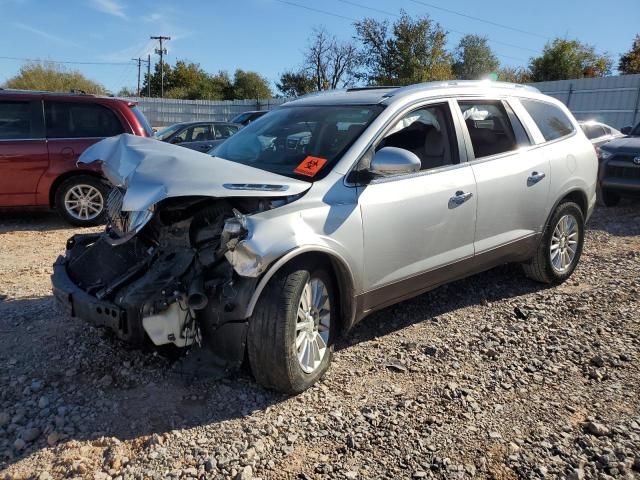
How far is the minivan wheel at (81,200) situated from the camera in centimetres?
758

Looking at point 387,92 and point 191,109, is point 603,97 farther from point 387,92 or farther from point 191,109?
point 191,109

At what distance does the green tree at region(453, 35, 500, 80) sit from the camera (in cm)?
4172

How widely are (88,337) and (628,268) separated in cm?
543

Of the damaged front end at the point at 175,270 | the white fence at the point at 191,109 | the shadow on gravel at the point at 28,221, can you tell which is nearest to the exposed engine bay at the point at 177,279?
the damaged front end at the point at 175,270

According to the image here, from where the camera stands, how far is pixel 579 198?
211 inches

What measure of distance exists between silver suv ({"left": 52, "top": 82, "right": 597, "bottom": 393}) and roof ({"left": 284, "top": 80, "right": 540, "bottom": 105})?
19mm

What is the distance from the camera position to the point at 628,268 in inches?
232

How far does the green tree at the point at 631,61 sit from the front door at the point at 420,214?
40.2 meters

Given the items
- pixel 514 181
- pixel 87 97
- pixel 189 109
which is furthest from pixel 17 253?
pixel 189 109

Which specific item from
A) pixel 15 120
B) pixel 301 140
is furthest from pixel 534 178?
pixel 15 120

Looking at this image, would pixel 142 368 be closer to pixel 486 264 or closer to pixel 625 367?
pixel 486 264

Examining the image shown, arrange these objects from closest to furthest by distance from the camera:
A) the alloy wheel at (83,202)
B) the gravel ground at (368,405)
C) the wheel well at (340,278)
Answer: the gravel ground at (368,405), the wheel well at (340,278), the alloy wheel at (83,202)

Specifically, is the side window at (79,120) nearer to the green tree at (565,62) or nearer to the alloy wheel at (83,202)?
the alloy wheel at (83,202)

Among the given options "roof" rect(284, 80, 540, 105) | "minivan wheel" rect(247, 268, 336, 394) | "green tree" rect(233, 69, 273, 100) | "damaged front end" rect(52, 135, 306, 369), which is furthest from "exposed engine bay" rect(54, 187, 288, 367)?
"green tree" rect(233, 69, 273, 100)
